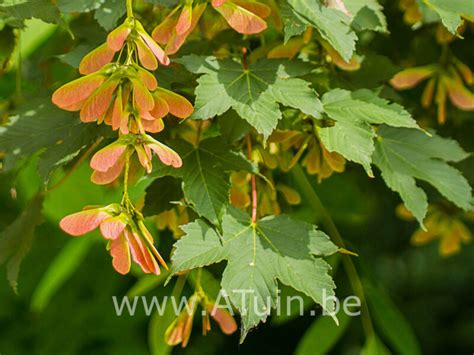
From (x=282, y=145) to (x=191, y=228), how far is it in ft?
0.75

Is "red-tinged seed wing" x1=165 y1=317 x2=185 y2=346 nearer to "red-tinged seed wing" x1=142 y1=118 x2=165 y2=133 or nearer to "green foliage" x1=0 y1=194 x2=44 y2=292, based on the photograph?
"green foliage" x1=0 y1=194 x2=44 y2=292

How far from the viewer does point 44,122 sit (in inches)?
40.8

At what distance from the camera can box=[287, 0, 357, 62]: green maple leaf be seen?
2.98 ft

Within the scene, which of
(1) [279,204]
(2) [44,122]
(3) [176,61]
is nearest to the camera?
(3) [176,61]

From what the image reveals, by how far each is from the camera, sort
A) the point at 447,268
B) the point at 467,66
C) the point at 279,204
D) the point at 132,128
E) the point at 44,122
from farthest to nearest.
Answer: the point at 447,268 → the point at 467,66 → the point at 279,204 → the point at 44,122 → the point at 132,128

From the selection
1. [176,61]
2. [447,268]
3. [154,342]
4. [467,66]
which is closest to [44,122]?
[176,61]

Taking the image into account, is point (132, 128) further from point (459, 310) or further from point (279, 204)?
point (459, 310)

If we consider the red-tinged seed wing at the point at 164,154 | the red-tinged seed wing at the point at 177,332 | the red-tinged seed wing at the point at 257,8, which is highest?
the red-tinged seed wing at the point at 257,8

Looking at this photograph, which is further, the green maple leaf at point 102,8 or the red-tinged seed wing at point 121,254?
the green maple leaf at point 102,8

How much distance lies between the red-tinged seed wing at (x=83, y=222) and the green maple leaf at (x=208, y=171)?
12 centimetres

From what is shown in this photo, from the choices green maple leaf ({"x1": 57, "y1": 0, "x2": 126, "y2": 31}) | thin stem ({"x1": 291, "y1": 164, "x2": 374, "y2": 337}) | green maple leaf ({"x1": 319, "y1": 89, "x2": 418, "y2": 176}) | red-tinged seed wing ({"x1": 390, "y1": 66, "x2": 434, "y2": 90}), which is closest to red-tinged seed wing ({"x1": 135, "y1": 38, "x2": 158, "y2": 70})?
green maple leaf ({"x1": 57, "y1": 0, "x2": 126, "y2": 31})

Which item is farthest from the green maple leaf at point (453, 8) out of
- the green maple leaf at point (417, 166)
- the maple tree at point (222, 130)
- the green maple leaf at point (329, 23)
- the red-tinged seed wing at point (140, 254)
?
the red-tinged seed wing at point (140, 254)

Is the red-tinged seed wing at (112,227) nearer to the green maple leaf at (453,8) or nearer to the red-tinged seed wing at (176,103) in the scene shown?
the red-tinged seed wing at (176,103)

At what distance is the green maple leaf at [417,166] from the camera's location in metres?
1.08
